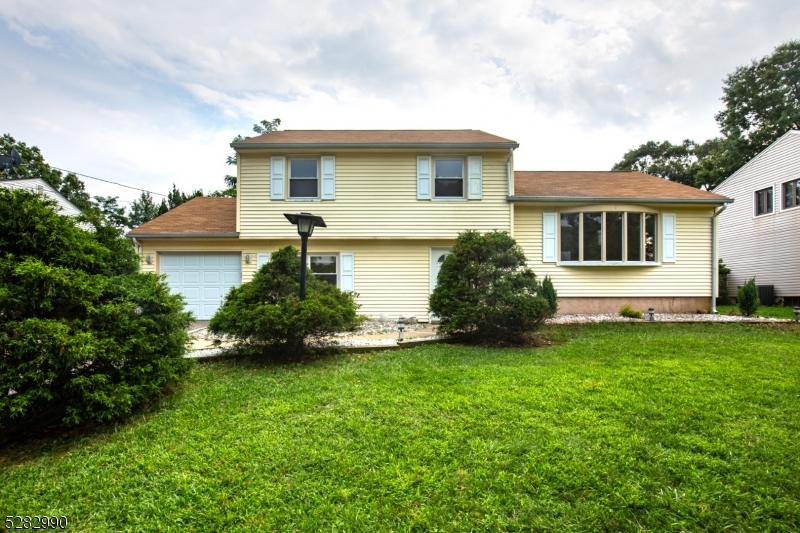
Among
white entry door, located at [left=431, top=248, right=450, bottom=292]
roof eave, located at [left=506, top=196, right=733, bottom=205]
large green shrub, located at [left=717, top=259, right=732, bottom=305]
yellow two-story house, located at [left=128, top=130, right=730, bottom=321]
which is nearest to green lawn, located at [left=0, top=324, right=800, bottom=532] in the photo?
white entry door, located at [left=431, top=248, right=450, bottom=292]

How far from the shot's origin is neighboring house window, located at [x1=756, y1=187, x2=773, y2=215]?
45.8 feet

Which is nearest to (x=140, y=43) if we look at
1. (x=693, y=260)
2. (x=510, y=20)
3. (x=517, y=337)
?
(x=510, y=20)

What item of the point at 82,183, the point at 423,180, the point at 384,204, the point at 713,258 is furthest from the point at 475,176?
the point at 82,183

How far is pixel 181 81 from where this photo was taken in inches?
436

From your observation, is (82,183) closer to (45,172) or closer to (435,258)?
(45,172)

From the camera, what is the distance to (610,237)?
9711mm

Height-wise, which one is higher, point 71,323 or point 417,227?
point 417,227

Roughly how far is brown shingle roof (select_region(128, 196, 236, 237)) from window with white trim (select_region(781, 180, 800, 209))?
784 inches

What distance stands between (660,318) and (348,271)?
842 centimetres

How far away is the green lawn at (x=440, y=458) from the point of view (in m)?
1.86

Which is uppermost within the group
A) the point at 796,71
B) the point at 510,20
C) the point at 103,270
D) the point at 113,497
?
the point at 796,71

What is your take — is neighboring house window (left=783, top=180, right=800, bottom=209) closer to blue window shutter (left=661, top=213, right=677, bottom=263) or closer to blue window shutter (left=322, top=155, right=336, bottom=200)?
blue window shutter (left=661, top=213, right=677, bottom=263)

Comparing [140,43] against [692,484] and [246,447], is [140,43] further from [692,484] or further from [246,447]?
[692,484]

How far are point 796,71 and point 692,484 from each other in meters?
30.8
